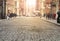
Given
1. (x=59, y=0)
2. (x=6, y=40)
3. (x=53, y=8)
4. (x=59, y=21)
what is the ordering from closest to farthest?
(x=6, y=40) < (x=59, y=21) < (x=59, y=0) < (x=53, y=8)

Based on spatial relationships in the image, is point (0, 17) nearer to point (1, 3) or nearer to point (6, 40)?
point (1, 3)

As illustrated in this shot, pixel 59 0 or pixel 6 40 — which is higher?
pixel 59 0

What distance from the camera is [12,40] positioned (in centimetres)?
1149

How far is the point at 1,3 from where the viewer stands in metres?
56.2

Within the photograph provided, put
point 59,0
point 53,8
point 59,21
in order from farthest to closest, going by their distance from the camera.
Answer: point 53,8
point 59,0
point 59,21

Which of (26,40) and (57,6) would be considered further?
(57,6)

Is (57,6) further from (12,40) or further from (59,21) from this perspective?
(12,40)

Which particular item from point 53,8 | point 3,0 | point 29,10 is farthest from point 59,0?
point 29,10

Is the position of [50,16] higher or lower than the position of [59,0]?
lower

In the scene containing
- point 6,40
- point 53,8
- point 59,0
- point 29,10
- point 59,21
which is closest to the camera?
point 6,40

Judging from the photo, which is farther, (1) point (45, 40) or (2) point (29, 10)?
(2) point (29, 10)

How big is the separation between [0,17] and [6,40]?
44.8 metres

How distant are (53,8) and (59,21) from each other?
88.7ft

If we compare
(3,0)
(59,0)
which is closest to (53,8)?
(59,0)
